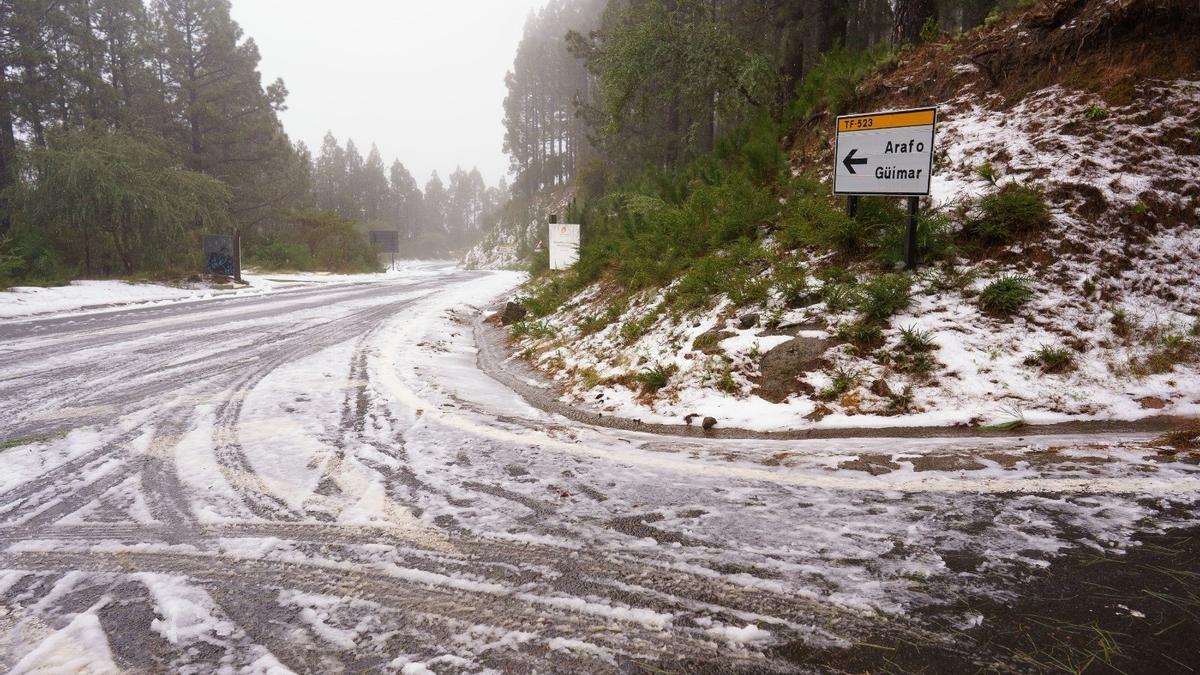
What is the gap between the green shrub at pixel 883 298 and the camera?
5.03 metres

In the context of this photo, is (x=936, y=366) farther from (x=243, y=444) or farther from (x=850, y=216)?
(x=243, y=444)

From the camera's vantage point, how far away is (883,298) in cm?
508

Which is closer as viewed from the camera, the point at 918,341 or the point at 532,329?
the point at 918,341

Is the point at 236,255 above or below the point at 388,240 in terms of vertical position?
below

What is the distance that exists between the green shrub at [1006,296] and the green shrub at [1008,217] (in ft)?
2.63

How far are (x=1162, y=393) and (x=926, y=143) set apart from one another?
108 inches

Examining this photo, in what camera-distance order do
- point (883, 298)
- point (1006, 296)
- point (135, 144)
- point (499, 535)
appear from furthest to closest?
point (135, 144) → point (883, 298) → point (1006, 296) → point (499, 535)

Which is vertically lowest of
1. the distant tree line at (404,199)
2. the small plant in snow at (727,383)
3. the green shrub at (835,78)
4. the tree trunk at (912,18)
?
the small plant in snow at (727,383)

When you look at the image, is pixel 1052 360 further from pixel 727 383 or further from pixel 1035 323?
pixel 727 383

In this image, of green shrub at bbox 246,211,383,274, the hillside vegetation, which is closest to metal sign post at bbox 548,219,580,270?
the hillside vegetation

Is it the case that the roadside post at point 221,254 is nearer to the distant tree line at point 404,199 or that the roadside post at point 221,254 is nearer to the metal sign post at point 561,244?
the metal sign post at point 561,244

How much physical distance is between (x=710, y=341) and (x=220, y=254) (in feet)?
65.6

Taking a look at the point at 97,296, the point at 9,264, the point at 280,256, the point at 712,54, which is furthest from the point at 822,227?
the point at 280,256

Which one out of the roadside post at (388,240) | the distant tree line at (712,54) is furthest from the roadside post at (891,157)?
the roadside post at (388,240)
